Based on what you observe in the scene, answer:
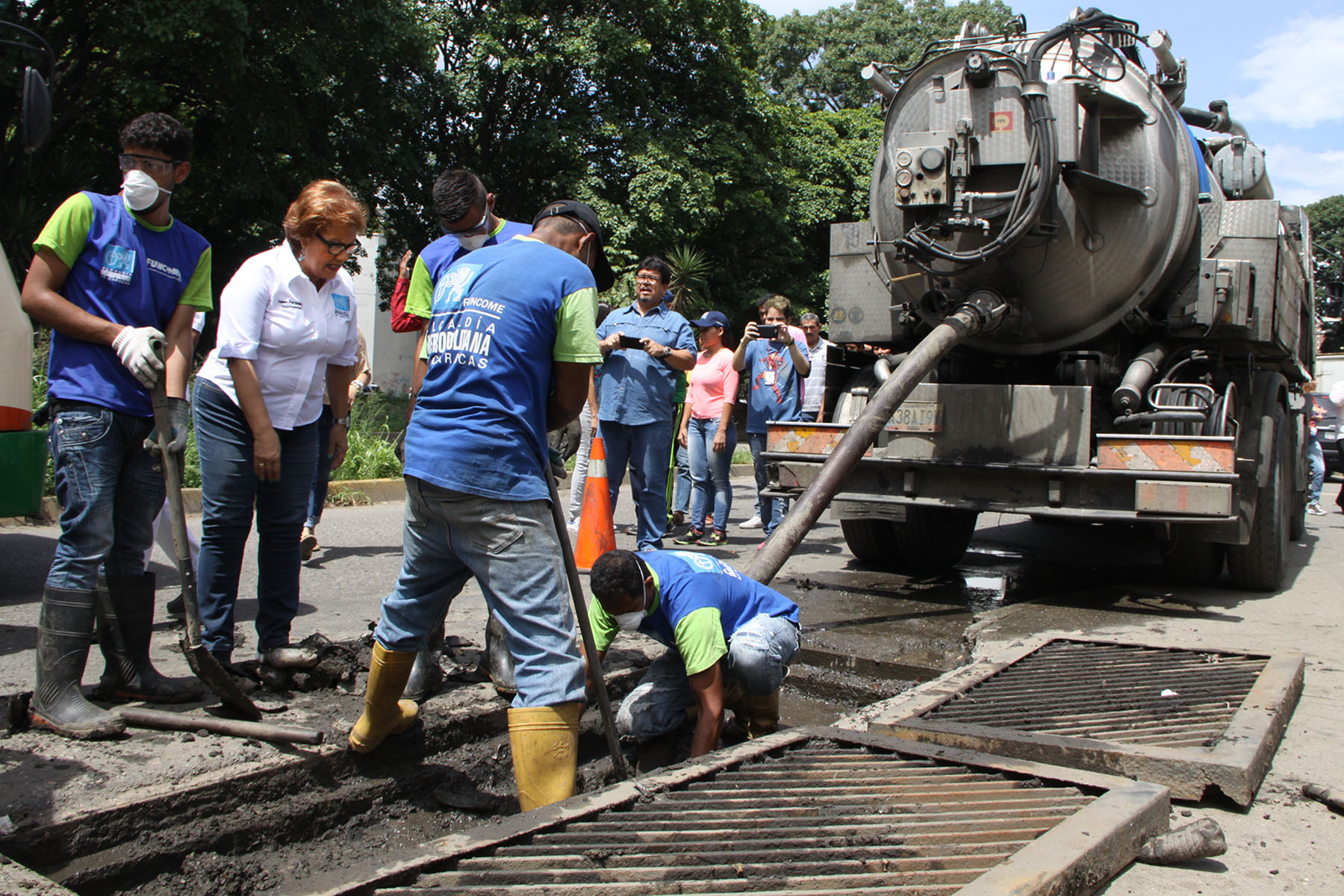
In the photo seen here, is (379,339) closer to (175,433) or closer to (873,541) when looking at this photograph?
(873,541)

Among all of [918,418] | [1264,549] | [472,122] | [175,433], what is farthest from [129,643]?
[472,122]

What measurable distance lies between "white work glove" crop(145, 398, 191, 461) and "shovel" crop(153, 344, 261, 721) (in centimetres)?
1

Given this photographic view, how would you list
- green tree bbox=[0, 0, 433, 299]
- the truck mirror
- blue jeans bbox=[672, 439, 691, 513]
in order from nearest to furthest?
1. the truck mirror
2. blue jeans bbox=[672, 439, 691, 513]
3. green tree bbox=[0, 0, 433, 299]

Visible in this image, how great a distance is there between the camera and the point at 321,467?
564cm

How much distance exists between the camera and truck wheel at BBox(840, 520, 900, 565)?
6.97 m

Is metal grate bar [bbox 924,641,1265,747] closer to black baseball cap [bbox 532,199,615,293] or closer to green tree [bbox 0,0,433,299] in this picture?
black baseball cap [bbox 532,199,615,293]

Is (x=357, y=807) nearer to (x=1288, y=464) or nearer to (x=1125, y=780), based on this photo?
(x=1125, y=780)

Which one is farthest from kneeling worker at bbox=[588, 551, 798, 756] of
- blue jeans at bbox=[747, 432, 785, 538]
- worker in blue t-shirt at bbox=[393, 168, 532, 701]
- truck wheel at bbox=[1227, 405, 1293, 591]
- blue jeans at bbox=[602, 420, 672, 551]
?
truck wheel at bbox=[1227, 405, 1293, 591]

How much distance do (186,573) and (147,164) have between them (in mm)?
1260

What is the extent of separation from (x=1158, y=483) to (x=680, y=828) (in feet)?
12.0

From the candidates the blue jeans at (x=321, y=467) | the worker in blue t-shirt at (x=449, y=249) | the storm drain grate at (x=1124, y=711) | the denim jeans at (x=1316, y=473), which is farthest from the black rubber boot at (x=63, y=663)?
the denim jeans at (x=1316, y=473)

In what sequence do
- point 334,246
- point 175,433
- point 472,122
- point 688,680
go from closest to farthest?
1. point 175,433
2. point 334,246
3. point 688,680
4. point 472,122

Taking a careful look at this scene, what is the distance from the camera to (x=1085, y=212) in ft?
18.8

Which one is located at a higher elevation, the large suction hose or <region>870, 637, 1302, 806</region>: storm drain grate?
the large suction hose
